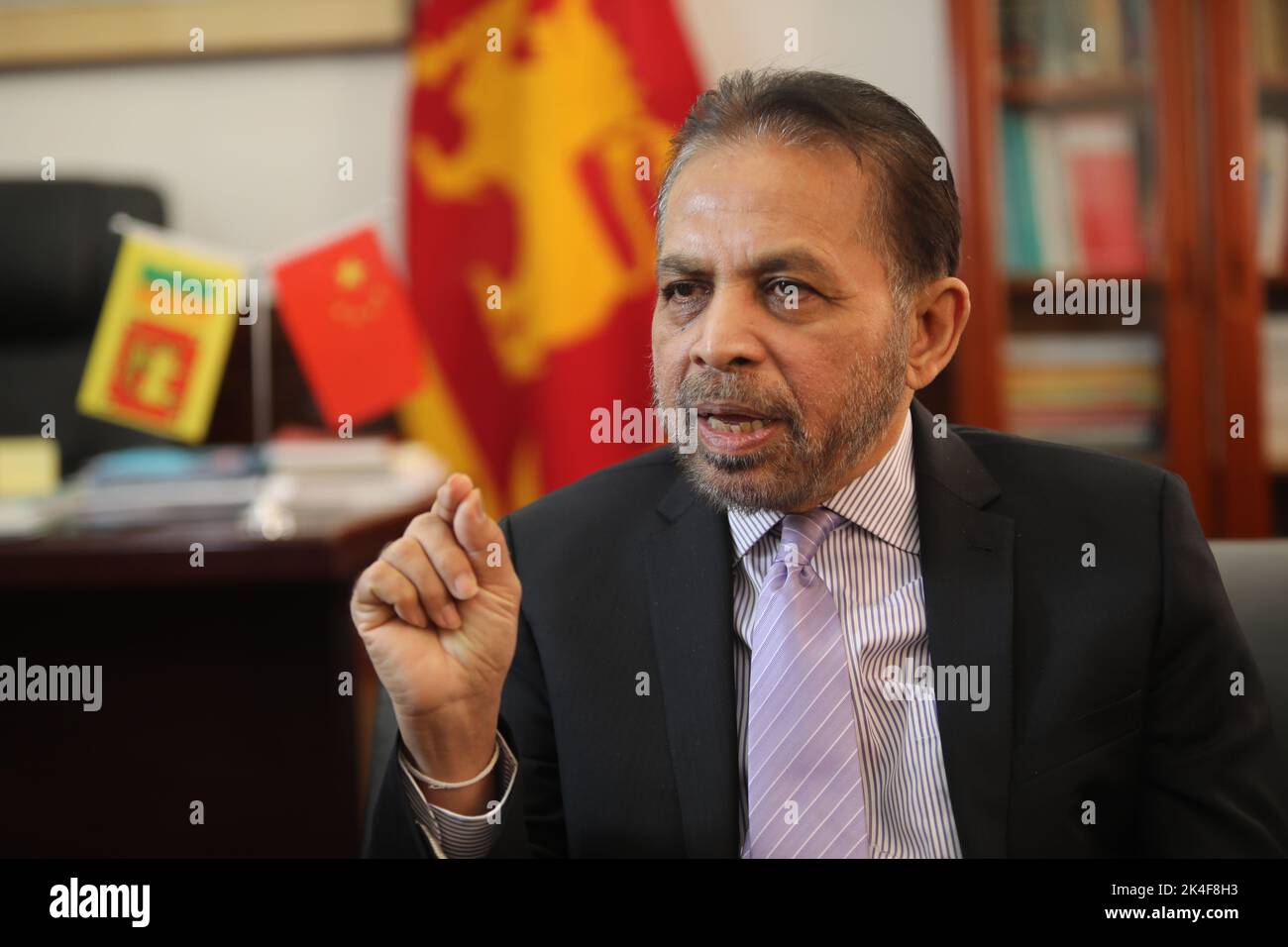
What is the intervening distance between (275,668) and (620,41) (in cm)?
146

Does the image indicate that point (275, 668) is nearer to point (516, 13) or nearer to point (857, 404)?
point (857, 404)

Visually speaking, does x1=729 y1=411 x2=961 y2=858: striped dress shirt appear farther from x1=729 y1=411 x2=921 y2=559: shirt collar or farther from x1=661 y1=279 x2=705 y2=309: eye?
x1=661 y1=279 x2=705 y2=309: eye

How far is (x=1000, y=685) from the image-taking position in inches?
31.0

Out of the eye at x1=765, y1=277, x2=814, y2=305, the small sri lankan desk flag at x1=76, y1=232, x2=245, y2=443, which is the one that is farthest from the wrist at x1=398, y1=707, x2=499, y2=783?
the small sri lankan desk flag at x1=76, y1=232, x2=245, y2=443

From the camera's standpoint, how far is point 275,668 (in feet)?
4.04

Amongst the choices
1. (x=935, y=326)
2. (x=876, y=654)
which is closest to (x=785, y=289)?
(x=935, y=326)

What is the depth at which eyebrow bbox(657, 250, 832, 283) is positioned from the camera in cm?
76

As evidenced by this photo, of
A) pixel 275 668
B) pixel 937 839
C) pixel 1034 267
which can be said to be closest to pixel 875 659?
pixel 937 839

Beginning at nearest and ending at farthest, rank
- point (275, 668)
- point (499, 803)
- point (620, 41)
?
point (499, 803), point (275, 668), point (620, 41)

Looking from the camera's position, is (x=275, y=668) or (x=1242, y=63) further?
(x=1242, y=63)

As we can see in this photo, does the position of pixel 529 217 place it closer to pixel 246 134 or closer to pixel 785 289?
pixel 246 134

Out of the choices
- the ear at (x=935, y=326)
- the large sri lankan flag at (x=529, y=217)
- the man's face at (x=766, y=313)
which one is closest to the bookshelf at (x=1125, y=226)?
the large sri lankan flag at (x=529, y=217)

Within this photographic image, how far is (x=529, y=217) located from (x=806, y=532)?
1510mm

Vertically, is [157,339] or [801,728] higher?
[157,339]
